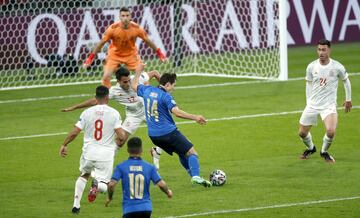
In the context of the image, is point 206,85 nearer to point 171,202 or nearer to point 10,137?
point 10,137

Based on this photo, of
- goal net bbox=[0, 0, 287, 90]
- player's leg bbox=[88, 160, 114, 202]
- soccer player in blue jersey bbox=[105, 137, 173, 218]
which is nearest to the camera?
soccer player in blue jersey bbox=[105, 137, 173, 218]

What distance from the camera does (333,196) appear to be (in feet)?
47.2

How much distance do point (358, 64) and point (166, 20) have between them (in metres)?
5.96

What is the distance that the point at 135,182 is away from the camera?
440 inches

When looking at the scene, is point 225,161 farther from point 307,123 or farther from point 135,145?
point 135,145

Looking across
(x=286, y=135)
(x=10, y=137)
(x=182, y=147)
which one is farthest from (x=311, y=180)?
(x=10, y=137)

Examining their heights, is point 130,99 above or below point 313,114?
above

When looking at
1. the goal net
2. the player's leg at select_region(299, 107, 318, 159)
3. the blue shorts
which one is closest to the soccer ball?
the blue shorts

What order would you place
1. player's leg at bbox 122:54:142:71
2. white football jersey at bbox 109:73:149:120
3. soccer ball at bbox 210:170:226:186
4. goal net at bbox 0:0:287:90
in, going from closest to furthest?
soccer ball at bbox 210:170:226:186 → white football jersey at bbox 109:73:149:120 → player's leg at bbox 122:54:142:71 → goal net at bbox 0:0:287:90

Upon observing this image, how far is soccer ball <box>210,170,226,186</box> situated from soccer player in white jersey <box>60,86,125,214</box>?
207 centimetres

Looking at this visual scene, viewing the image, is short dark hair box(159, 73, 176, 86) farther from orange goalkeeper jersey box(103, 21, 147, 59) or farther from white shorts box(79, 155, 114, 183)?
orange goalkeeper jersey box(103, 21, 147, 59)

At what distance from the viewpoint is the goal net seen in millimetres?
27438

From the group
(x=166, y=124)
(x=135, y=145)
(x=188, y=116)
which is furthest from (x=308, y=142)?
(x=135, y=145)

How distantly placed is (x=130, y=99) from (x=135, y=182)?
5.74m
